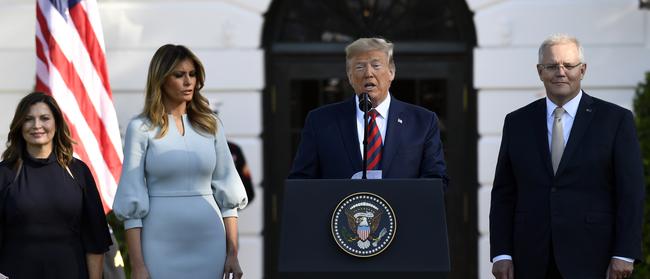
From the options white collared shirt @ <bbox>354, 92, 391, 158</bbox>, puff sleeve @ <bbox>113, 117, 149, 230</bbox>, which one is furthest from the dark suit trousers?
puff sleeve @ <bbox>113, 117, 149, 230</bbox>

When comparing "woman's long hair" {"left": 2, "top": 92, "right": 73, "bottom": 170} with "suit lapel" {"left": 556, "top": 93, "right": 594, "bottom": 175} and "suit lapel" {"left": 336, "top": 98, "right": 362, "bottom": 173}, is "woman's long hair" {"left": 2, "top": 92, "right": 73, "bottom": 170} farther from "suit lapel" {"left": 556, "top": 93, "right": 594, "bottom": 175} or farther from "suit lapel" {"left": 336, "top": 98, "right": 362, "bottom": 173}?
"suit lapel" {"left": 556, "top": 93, "right": 594, "bottom": 175}

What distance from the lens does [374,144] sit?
4.80 meters

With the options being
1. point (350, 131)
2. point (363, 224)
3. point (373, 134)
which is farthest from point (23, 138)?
point (363, 224)

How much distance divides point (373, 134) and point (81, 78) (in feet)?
8.44

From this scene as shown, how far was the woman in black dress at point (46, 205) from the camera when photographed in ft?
A: 15.7

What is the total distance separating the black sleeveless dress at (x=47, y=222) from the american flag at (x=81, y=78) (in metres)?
1.60

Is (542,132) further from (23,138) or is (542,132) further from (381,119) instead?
(23,138)

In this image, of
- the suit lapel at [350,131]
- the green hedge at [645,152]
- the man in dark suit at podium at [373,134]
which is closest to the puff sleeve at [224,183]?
the man in dark suit at podium at [373,134]

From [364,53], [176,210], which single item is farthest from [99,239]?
[364,53]

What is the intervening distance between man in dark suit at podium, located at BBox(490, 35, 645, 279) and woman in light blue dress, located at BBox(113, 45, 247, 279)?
4.38 ft

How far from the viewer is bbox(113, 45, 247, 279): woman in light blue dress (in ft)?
15.3

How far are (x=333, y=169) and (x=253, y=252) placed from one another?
4.10 metres

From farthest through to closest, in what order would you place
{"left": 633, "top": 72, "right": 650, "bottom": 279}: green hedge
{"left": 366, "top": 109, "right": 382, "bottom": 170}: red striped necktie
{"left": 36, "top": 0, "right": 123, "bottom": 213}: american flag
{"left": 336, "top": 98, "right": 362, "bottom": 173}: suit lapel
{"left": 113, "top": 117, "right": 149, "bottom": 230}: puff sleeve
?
{"left": 633, "top": 72, "right": 650, "bottom": 279}: green hedge
{"left": 36, "top": 0, "right": 123, "bottom": 213}: american flag
{"left": 336, "top": 98, "right": 362, "bottom": 173}: suit lapel
{"left": 366, "top": 109, "right": 382, "bottom": 170}: red striped necktie
{"left": 113, "top": 117, "right": 149, "bottom": 230}: puff sleeve

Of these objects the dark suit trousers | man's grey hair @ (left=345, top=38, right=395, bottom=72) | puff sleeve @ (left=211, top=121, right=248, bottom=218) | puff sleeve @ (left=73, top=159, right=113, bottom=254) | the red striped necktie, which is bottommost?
the dark suit trousers
